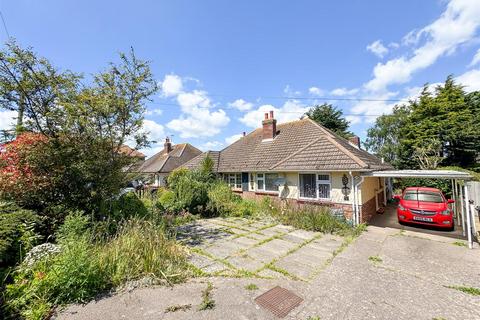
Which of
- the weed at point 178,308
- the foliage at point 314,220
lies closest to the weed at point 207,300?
the weed at point 178,308

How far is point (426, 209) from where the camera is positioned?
9000 mm

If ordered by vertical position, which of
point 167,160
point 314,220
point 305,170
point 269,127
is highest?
point 269,127

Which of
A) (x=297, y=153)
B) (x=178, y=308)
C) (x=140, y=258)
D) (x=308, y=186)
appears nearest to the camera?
(x=178, y=308)

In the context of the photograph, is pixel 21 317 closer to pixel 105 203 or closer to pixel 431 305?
pixel 105 203

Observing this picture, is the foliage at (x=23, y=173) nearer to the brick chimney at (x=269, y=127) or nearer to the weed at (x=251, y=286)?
the weed at (x=251, y=286)

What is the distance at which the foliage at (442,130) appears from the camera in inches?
811

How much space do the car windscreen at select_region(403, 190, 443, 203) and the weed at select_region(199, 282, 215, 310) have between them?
10.2 meters

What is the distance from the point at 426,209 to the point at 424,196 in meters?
0.89

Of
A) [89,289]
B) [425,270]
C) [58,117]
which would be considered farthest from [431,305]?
[58,117]

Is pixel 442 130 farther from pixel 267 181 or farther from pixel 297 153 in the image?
pixel 267 181

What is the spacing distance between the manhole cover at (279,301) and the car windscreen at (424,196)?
893 cm

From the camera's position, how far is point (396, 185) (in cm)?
2322

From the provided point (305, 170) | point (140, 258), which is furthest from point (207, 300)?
point (305, 170)

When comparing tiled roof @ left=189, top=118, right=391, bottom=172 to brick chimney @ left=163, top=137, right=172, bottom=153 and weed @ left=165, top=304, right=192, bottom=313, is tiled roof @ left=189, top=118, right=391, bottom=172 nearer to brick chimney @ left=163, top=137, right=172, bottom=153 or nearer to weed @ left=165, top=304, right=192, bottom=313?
weed @ left=165, top=304, right=192, bottom=313
